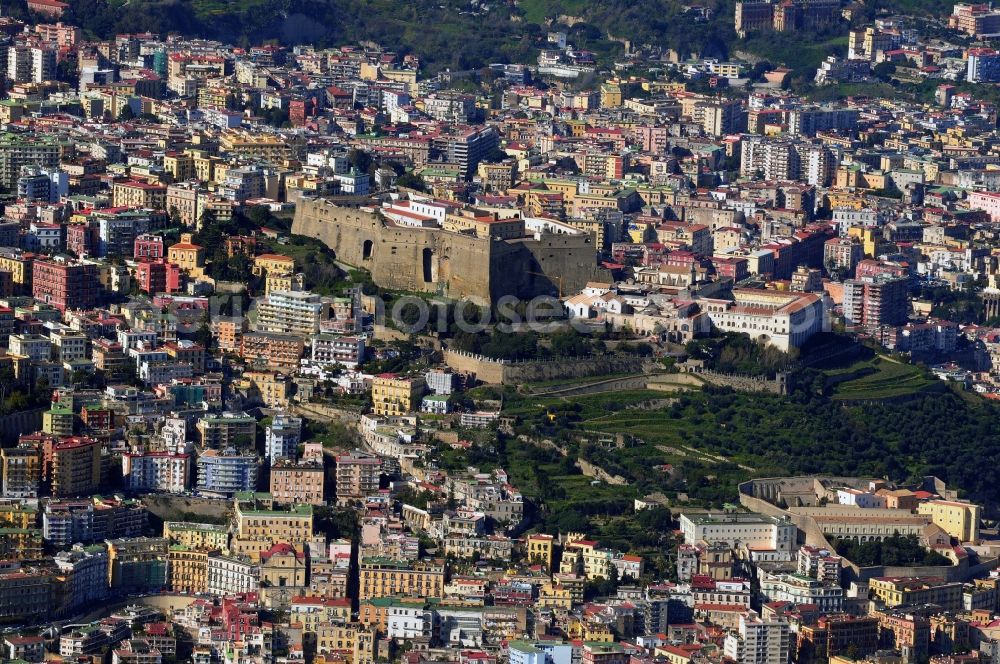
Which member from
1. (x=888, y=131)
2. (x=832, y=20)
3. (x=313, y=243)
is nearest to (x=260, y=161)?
(x=313, y=243)

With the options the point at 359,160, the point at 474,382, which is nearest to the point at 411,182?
the point at 359,160

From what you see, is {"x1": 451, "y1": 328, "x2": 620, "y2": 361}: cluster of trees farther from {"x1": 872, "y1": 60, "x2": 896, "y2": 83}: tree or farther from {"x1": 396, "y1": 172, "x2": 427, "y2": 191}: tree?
{"x1": 872, "y1": 60, "x2": 896, "y2": 83}: tree

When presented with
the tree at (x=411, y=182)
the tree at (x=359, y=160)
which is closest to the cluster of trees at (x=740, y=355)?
the tree at (x=411, y=182)

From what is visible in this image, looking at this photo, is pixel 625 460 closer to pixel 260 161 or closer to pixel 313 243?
pixel 313 243

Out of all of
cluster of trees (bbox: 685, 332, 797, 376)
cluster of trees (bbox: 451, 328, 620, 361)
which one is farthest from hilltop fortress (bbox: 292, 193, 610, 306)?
cluster of trees (bbox: 685, 332, 797, 376)

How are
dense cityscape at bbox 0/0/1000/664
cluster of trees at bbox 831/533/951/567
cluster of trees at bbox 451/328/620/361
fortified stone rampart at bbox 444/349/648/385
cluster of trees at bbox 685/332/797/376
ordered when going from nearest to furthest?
dense cityscape at bbox 0/0/1000/664, cluster of trees at bbox 831/533/951/567, fortified stone rampart at bbox 444/349/648/385, cluster of trees at bbox 451/328/620/361, cluster of trees at bbox 685/332/797/376

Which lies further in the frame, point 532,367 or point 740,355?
point 740,355

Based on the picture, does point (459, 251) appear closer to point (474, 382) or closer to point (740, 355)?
point (474, 382)
